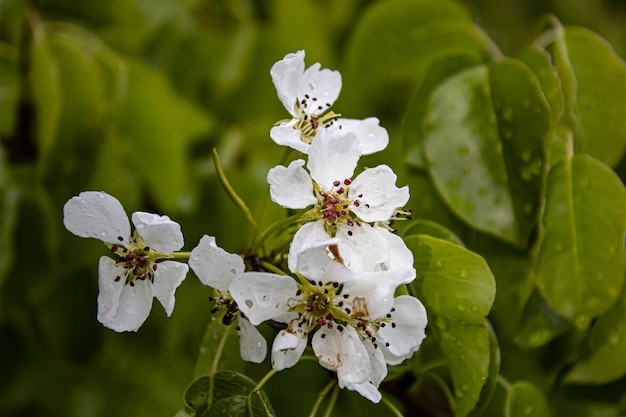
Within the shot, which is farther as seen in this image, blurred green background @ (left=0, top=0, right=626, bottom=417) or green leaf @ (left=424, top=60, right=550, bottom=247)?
blurred green background @ (left=0, top=0, right=626, bottom=417)

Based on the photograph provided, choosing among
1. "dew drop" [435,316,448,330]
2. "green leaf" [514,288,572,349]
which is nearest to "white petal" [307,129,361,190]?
"dew drop" [435,316,448,330]

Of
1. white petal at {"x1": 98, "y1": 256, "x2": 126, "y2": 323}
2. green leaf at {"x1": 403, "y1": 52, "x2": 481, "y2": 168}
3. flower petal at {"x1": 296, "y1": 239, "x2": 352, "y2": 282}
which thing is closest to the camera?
flower petal at {"x1": 296, "y1": 239, "x2": 352, "y2": 282}

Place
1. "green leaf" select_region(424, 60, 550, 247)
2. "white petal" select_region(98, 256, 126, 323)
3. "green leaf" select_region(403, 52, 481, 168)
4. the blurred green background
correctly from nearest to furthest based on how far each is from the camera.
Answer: "white petal" select_region(98, 256, 126, 323) → "green leaf" select_region(424, 60, 550, 247) → "green leaf" select_region(403, 52, 481, 168) → the blurred green background

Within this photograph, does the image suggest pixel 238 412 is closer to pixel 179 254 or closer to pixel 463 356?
pixel 179 254

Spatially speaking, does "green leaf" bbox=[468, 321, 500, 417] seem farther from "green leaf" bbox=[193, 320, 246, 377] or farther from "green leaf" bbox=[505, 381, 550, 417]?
"green leaf" bbox=[193, 320, 246, 377]

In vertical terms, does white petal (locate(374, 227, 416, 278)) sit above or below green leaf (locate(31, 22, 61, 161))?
above

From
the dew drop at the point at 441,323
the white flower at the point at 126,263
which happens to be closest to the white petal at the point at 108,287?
the white flower at the point at 126,263

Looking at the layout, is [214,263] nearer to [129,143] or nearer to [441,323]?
[441,323]

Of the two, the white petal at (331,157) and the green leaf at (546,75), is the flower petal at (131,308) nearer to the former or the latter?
the white petal at (331,157)
